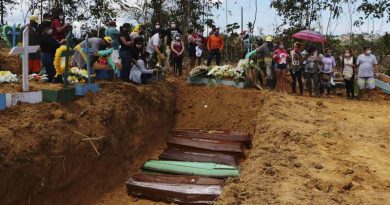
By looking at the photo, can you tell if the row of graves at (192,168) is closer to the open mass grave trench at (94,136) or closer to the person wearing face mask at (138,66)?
the open mass grave trench at (94,136)

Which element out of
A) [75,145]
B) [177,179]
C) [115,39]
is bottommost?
[177,179]

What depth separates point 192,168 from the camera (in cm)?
838

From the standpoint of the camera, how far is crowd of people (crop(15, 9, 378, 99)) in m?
9.14

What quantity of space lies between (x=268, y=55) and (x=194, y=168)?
19.0 feet

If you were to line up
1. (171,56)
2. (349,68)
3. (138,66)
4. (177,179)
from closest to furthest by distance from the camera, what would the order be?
1. (177,179)
2. (138,66)
3. (349,68)
4. (171,56)

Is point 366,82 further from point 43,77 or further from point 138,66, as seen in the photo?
point 43,77

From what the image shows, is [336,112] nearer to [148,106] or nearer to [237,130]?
[237,130]

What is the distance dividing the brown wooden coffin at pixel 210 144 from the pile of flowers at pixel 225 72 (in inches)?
125

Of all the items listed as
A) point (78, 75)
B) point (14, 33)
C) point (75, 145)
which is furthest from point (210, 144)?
point (14, 33)

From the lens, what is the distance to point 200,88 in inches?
492

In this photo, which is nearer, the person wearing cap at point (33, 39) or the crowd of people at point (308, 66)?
the person wearing cap at point (33, 39)

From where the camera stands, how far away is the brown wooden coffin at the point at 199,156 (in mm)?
8922

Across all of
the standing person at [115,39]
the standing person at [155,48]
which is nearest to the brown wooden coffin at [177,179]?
the standing person at [115,39]

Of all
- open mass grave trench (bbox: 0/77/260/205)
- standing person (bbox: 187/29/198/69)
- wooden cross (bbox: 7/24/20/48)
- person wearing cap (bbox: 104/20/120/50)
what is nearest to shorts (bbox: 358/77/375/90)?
open mass grave trench (bbox: 0/77/260/205)
